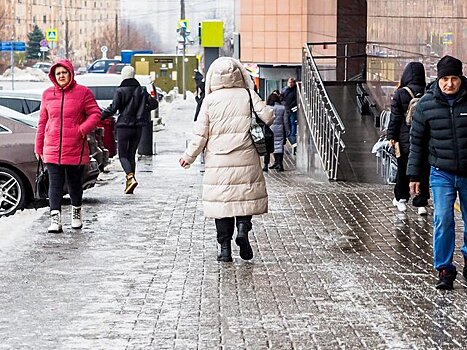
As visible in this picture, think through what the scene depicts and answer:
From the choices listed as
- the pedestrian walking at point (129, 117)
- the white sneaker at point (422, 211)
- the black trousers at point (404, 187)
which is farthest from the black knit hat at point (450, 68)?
the pedestrian walking at point (129, 117)

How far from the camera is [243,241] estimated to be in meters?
9.52

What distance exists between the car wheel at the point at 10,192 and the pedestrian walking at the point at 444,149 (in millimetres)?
6755

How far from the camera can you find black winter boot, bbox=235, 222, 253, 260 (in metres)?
9.46

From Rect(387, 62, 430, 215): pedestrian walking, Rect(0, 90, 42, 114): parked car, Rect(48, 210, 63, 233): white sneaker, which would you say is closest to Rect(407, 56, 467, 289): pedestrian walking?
Rect(387, 62, 430, 215): pedestrian walking

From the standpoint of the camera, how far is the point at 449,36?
15.5 metres

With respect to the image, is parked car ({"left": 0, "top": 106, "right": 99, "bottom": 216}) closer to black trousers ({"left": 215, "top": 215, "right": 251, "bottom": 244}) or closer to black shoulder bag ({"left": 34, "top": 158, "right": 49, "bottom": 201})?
black shoulder bag ({"left": 34, "top": 158, "right": 49, "bottom": 201})

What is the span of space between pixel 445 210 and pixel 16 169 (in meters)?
7.08

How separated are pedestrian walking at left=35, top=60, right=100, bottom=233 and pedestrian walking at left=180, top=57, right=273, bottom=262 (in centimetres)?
227

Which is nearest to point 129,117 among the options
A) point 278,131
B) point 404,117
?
point 404,117

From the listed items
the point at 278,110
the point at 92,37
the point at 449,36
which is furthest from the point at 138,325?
the point at 92,37

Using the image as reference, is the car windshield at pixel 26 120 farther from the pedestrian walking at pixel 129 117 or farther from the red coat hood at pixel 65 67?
the red coat hood at pixel 65 67

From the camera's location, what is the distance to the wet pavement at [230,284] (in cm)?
689

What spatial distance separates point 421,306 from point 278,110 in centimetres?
1399

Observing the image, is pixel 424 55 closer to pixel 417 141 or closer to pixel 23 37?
pixel 417 141
